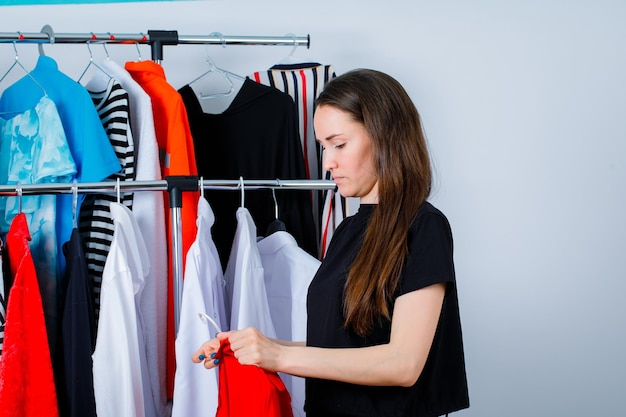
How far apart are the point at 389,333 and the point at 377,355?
122 millimetres

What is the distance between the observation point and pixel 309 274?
6.49 ft

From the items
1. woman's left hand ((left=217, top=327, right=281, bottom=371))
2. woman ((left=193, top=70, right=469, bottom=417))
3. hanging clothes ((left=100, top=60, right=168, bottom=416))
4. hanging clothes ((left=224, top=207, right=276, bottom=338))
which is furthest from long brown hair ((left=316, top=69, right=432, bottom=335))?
hanging clothes ((left=100, top=60, right=168, bottom=416))

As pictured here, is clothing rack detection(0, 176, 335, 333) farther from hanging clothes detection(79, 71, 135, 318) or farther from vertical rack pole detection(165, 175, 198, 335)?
hanging clothes detection(79, 71, 135, 318)

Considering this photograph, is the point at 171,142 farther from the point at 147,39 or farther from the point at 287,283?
the point at 287,283

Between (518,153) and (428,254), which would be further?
(518,153)

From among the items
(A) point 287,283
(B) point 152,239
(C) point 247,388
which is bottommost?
(C) point 247,388

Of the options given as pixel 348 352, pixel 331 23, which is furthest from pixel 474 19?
pixel 348 352

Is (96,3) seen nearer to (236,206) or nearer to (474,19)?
A: (236,206)

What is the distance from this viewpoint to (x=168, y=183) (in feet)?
6.17

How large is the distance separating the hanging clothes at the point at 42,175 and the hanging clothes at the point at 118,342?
0.56 ft

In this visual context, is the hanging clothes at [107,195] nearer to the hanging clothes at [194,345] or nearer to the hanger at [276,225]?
the hanging clothes at [194,345]

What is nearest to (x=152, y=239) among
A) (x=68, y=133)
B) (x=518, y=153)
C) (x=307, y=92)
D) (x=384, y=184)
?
(x=68, y=133)

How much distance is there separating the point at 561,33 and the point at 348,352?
6.06 feet

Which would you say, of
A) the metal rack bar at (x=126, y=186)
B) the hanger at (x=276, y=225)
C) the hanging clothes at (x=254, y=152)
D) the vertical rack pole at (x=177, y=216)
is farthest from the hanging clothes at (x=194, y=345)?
the hanging clothes at (x=254, y=152)
